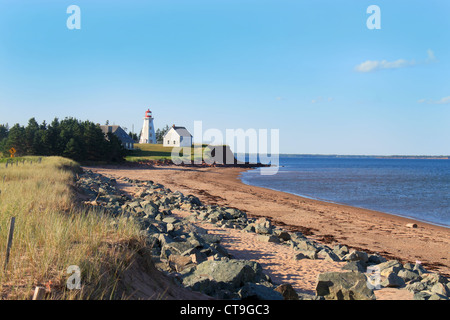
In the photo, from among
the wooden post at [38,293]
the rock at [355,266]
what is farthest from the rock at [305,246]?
the wooden post at [38,293]

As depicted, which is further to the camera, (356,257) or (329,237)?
(329,237)

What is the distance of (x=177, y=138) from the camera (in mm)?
89562

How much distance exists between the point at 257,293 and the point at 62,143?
50.4 meters

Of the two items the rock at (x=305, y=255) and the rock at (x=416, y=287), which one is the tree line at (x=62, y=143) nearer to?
the rock at (x=305, y=255)

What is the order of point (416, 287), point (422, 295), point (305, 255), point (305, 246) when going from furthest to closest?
point (305, 246), point (305, 255), point (416, 287), point (422, 295)

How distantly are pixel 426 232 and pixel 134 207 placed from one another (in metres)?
13.9

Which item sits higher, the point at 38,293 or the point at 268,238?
the point at 38,293

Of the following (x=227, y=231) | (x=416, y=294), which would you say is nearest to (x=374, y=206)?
(x=227, y=231)

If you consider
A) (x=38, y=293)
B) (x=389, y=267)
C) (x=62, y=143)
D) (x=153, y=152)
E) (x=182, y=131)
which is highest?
(x=182, y=131)

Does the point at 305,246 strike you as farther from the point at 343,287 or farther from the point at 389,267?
the point at 343,287

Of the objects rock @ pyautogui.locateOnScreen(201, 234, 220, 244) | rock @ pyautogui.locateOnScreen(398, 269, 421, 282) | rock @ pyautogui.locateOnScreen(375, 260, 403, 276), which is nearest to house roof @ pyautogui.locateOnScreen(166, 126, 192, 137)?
rock @ pyautogui.locateOnScreen(201, 234, 220, 244)

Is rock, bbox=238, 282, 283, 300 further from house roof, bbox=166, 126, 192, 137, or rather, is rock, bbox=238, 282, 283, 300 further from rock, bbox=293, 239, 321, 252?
house roof, bbox=166, 126, 192, 137

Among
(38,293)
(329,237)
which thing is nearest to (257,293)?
(38,293)
